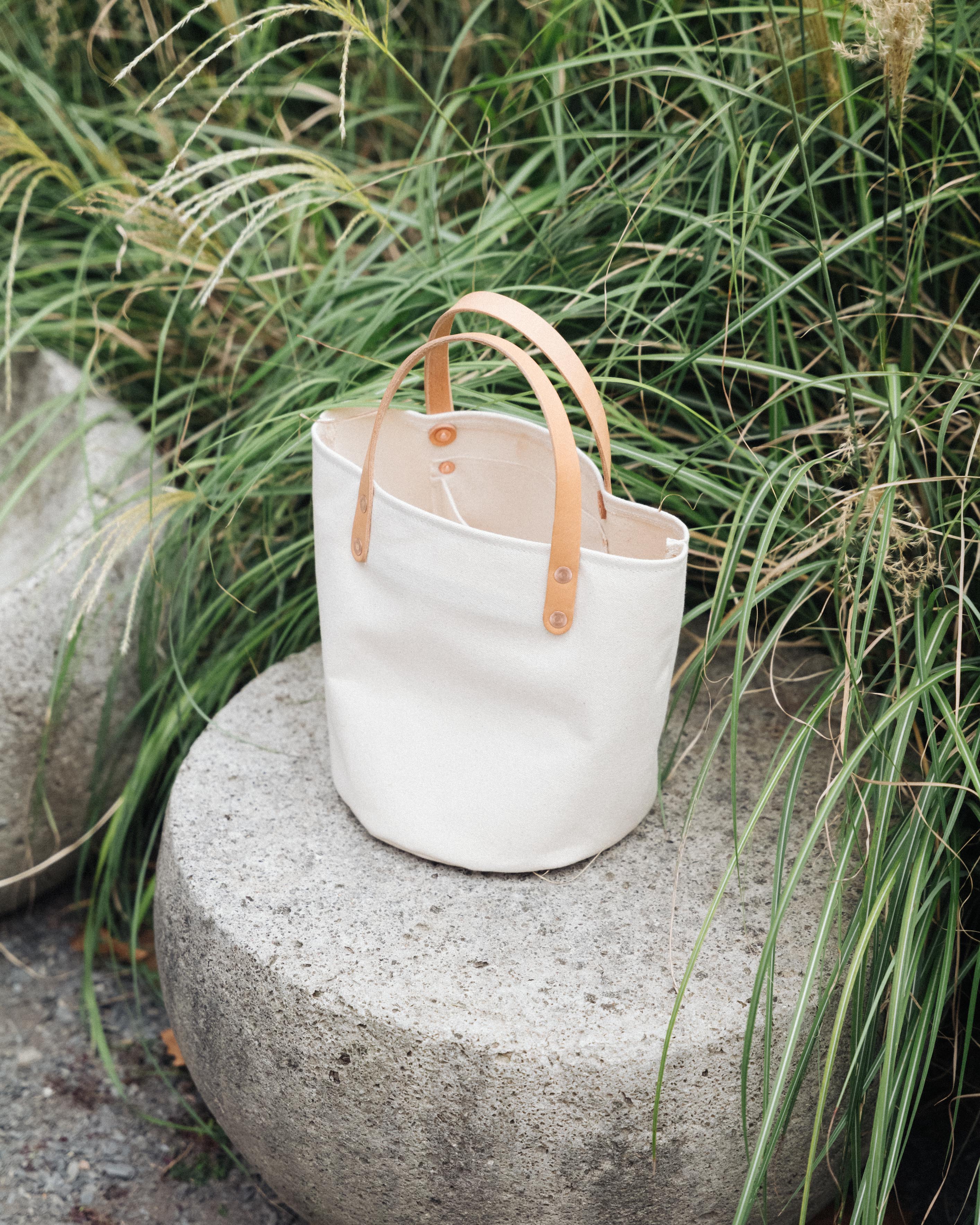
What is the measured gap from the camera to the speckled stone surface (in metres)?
0.96

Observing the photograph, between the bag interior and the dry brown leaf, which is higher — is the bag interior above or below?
above

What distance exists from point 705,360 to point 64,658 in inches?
39.1

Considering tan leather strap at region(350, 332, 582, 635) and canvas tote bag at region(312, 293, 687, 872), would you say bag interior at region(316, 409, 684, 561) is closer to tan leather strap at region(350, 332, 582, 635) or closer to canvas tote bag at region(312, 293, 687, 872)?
canvas tote bag at region(312, 293, 687, 872)

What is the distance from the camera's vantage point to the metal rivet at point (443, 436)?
4.23 ft

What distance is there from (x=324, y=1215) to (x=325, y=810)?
43 cm

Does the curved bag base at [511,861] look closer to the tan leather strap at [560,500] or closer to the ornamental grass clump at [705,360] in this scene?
the ornamental grass clump at [705,360]

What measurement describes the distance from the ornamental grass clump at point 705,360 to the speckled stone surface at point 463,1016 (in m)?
0.04

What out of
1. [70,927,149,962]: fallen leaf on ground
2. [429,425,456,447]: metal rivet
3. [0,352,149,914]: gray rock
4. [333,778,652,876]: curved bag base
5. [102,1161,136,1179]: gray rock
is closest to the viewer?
[333,778,652,876]: curved bag base

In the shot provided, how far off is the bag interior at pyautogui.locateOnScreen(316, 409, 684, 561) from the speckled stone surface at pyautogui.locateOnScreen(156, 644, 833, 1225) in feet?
1.27

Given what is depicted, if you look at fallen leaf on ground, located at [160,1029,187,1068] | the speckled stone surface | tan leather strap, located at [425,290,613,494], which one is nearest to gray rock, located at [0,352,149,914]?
fallen leaf on ground, located at [160,1029,187,1068]

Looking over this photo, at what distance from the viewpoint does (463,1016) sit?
970 millimetres

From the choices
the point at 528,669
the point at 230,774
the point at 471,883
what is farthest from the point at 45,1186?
the point at 528,669

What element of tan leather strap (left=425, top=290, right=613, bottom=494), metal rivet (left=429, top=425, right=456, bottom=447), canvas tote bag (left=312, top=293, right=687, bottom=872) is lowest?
canvas tote bag (left=312, top=293, right=687, bottom=872)

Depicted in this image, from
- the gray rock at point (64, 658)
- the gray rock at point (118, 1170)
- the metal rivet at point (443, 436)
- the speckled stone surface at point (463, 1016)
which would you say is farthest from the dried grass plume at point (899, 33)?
the gray rock at point (118, 1170)
